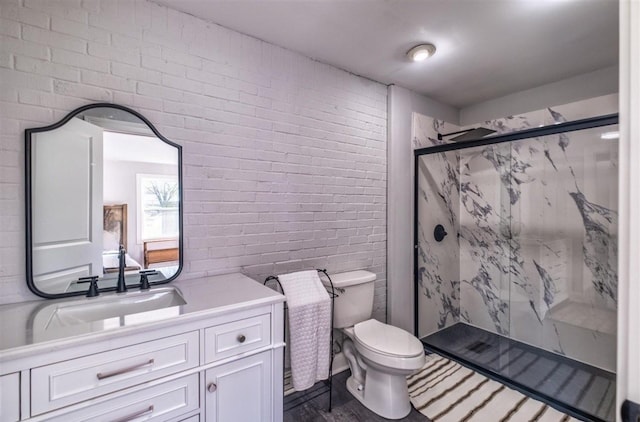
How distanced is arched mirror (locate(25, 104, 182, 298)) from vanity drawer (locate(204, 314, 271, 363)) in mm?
557

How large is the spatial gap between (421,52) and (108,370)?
2422 mm

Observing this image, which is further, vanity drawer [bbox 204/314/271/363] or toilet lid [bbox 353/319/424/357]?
toilet lid [bbox 353/319/424/357]

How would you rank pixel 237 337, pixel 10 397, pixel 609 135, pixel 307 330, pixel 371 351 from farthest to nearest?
pixel 609 135
pixel 371 351
pixel 307 330
pixel 237 337
pixel 10 397

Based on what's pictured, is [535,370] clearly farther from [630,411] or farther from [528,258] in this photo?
[630,411]

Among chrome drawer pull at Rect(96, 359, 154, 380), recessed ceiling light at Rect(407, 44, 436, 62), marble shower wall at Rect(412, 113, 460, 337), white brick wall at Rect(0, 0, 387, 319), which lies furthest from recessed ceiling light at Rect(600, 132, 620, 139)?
chrome drawer pull at Rect(96, 359, 154, 380)

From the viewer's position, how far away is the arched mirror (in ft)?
4.23

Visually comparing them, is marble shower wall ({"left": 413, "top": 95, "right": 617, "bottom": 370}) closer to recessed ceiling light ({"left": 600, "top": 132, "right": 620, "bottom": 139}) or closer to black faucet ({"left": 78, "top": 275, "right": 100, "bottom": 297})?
recessed ceiling light ({"left": 600, "top": 132, "right": 620, "bottom": 139})

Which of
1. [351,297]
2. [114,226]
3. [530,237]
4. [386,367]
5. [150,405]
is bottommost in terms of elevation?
[386,367]

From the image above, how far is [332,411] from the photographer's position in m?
1.83

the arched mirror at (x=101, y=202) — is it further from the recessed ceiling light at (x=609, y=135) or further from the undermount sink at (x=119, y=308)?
the recessed ceiling light at (x=609, y=135)

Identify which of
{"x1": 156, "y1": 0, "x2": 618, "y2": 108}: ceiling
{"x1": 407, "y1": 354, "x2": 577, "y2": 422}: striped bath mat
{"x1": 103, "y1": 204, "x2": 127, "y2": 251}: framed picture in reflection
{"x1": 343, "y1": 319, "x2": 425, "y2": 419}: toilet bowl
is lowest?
{"x1": 407, "y1": 354, "x2": 577, "y2": 422}: striped bath mat

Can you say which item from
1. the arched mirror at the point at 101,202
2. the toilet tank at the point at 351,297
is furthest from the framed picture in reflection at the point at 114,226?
the toilet tank at the point at 351,297

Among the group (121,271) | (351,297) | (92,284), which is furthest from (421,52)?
(92,284)

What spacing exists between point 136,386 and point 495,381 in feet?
7.81
